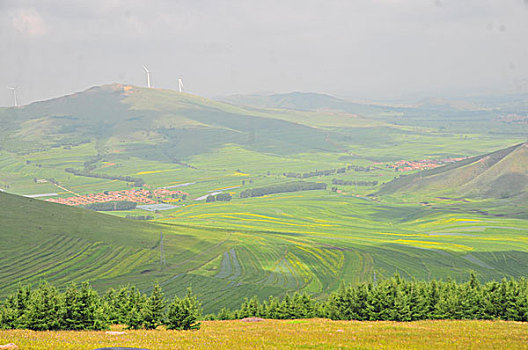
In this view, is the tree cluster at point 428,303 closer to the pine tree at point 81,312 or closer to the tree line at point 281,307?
the tree line at point 281,307

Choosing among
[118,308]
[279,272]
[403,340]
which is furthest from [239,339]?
[279,272]

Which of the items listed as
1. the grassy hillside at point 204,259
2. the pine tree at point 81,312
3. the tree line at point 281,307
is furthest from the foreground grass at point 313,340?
the grassy hillside at point 204,259

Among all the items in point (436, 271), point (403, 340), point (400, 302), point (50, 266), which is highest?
point (403, 340)

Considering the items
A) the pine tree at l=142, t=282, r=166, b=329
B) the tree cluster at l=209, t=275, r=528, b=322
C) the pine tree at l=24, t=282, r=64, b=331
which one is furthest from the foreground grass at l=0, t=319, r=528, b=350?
the tree cluster at l=209, t=275, r=528, b=322

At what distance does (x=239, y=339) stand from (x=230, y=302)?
10079cm

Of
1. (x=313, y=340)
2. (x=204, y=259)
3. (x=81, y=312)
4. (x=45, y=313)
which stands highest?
(x=45, y=313)

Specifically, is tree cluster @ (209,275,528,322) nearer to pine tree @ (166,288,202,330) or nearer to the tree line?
the tree line

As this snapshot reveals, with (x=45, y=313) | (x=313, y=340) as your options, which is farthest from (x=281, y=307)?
(x=45, y=313)

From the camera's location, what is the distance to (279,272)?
540 ft

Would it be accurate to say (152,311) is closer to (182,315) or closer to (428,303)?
(182,315)

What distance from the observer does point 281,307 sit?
7425 cm

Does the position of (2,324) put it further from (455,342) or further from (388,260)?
(388,260)

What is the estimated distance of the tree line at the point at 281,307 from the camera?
48.6 m

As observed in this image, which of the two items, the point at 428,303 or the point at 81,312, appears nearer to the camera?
the point at 81,312
